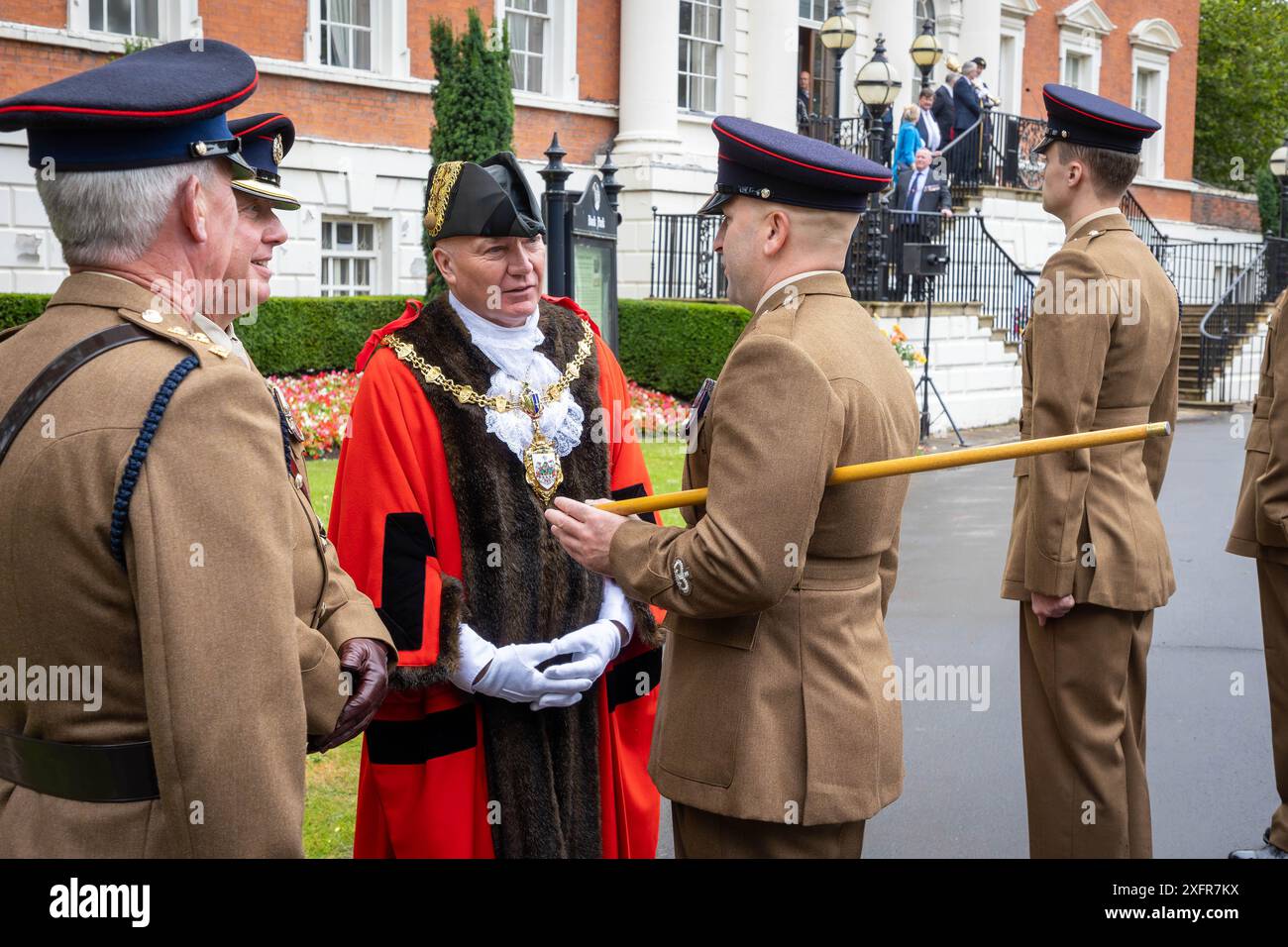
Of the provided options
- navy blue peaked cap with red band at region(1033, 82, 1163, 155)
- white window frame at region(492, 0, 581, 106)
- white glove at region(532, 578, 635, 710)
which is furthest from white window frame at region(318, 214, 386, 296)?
white glove at region(532, 578, 635, 710)

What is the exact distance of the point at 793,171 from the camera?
2.85 m

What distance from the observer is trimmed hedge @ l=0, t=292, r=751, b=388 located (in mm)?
14961

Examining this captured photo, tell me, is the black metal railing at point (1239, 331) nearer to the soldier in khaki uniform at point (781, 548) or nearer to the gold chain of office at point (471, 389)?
the gold chain of office at point (471, 389)

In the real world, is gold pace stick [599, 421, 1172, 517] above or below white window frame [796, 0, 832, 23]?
below

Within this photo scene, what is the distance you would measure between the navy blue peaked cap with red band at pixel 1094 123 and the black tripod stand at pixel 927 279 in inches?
448

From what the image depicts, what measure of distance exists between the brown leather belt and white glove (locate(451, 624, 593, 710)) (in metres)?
1.34

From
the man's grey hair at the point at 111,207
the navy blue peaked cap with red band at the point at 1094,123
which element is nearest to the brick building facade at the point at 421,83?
the navy blue peaked cap with red band at the point at 1094,123

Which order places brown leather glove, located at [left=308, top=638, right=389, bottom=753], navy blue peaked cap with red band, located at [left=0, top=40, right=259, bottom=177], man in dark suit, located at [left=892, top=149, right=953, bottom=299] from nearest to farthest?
1. navy blue peaked cap with red band, located at [left=0, top=40, right=259, bottom=177]
2. brown leather glove, located at [left=308, top=638, right=389, bottom=753]
3. man in dark suit, located at [left=892, top=149, right=953, bottom=299]

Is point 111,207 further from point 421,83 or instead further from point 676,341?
point 421,83

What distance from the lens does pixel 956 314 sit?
18.2m

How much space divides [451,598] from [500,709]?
35cm

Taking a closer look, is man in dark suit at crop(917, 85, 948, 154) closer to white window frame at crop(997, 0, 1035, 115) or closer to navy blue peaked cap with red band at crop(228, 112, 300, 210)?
white window frame at crop(997, 0, 1035, 115)

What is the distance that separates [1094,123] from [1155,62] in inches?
1330

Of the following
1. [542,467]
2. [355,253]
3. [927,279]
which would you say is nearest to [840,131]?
[927,279]
